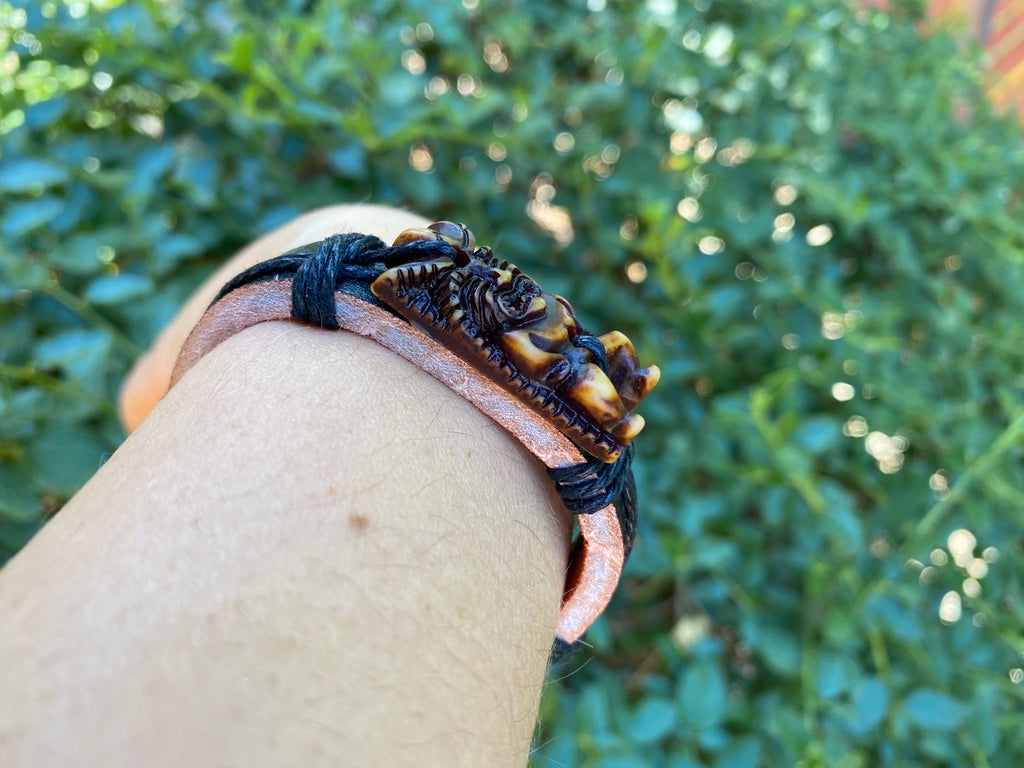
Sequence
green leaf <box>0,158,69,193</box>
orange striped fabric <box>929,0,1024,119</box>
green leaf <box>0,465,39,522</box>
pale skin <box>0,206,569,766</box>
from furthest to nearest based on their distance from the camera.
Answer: orange striped fabric <box>929,0,1024,119</box> → green leaf <box>0,158,69,193</box> → green leaf <box>0,465,39,522</box> → pale skin <box>0,206,569,766</box>

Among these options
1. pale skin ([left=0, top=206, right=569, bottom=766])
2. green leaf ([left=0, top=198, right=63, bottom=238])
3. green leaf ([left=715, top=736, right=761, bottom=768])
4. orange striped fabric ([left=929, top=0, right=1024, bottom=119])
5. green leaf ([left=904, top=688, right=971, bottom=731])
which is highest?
orange striped fabric ([left=929, top=0, right=1024, bottom=119])

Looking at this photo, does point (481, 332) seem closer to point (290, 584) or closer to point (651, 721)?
point (290, 584)

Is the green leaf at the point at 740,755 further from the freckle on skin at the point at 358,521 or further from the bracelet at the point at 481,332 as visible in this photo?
the freckle on skin at the point at 358,521

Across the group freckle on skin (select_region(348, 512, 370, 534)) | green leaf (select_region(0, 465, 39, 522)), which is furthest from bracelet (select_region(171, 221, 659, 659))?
green leaf (select_region(0, 465, 39, 522))

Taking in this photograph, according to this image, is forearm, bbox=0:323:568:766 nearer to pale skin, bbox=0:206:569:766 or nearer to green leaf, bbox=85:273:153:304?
pale skin, bbox=0:206:569:766

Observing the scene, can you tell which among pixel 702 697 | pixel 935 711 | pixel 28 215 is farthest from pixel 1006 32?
pixel 28 215

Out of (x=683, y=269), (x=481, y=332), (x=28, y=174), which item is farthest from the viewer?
(x=683, y=269)
